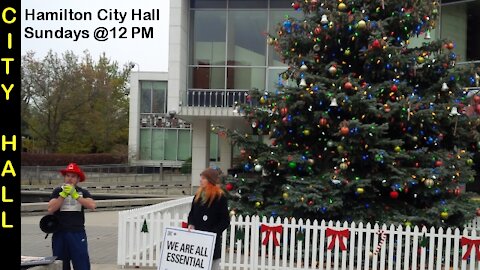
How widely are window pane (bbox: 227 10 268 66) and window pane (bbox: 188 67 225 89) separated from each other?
65 centimetres

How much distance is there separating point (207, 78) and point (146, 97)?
24.3m

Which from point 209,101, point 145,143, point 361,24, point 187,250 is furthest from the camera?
point 145,143

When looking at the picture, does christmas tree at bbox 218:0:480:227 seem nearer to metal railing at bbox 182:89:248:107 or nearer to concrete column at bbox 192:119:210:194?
metal railing at bbox 182:89:248:107

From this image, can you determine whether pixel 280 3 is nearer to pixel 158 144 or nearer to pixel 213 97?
pixel 213 97

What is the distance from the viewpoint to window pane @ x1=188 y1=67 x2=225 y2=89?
22.1 meters

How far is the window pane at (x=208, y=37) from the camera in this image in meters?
22.1

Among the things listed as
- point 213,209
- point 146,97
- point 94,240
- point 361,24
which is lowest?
point 94,240

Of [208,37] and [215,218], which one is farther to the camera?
[208,37]

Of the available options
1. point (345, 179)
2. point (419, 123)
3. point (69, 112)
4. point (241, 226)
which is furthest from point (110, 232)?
point (69, 112)

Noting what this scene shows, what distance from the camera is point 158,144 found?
46.0m

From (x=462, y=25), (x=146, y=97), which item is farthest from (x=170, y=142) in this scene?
(x=462, y=25)

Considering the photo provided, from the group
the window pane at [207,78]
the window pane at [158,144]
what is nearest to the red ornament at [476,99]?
the window pane at [207,78]

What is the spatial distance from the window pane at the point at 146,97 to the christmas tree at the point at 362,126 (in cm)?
3632
